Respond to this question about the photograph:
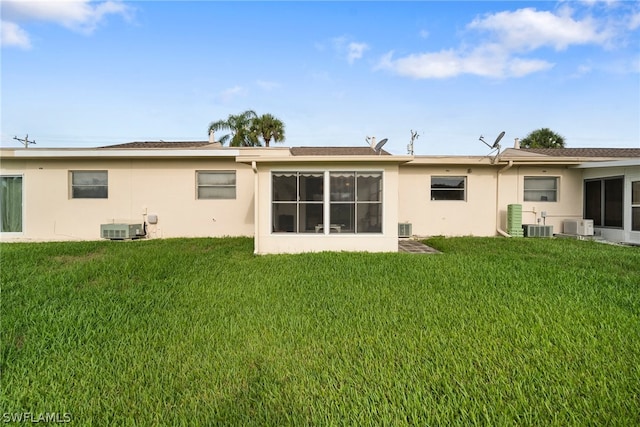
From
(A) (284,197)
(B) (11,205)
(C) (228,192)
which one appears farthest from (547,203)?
(B) (11,205)

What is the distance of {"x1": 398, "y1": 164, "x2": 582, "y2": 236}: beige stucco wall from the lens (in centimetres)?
1047

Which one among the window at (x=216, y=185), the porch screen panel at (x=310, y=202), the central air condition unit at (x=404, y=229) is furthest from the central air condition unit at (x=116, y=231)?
the central air condition unit at (x=404, y=229)

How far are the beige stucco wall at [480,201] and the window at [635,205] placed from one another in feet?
4.81

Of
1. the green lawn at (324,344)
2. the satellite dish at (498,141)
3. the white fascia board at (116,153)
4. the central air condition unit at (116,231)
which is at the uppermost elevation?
the satellite dish at (498,141)

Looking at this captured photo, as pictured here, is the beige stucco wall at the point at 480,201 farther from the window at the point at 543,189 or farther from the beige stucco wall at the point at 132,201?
the beige stucco wall at the point at 132,201

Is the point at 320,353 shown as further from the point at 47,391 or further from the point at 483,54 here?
the point at 483,54

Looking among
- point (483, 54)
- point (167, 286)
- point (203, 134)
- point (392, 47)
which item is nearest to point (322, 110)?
point (392, 47)

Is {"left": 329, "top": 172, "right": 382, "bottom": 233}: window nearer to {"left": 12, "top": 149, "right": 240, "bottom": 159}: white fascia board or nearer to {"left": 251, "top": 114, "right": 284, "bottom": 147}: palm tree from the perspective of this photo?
{"left": 12, "top": 149, "right": 240, "bottom": 159}: white fascia board

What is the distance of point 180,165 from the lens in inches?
393

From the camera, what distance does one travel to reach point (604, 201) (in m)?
9.98

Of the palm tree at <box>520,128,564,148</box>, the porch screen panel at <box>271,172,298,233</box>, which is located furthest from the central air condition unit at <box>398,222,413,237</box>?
the palm tree at <box>520,128,564,148</box>

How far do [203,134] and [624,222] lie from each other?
887 inches

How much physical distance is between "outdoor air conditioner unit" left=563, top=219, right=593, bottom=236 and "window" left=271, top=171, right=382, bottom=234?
7159 mm

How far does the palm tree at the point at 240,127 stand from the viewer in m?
22.4
